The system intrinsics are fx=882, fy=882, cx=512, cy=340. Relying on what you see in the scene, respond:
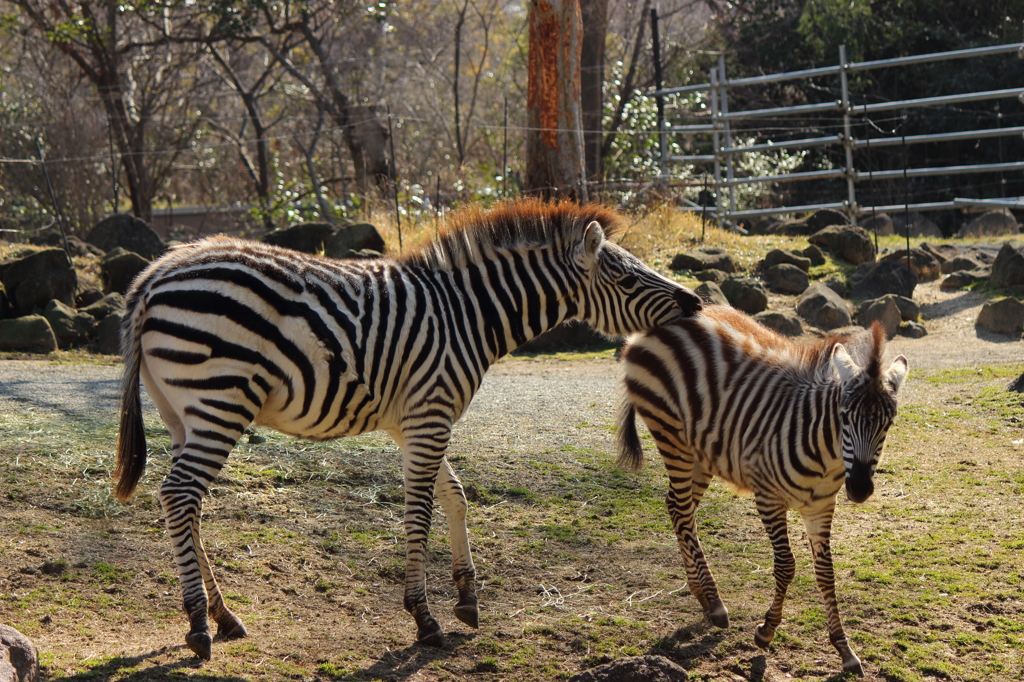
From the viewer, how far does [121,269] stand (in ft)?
38.6

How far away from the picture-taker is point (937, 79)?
2025cm

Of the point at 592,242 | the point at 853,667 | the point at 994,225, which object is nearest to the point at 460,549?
the point at 592,242

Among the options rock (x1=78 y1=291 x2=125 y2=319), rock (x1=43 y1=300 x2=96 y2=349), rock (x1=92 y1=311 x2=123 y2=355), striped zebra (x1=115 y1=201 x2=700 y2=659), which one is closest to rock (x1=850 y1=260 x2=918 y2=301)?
striped zebra (x1=115 y1=201 x2=700 y2=659)

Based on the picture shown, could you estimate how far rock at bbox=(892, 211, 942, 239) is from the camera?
60.8 feet

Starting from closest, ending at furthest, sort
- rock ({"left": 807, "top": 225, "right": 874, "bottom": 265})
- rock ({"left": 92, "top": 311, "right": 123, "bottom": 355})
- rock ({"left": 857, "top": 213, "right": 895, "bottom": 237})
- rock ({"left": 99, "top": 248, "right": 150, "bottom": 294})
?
1. rock ({"left": 92, "top": 311, "right": 123, "bottom": 355})
2. rock ({"left": 99, "top": 248, "right": 150, "bottom": 294})
3. rock ({"left": 807, "top": 225, "right": 874, "bottom": 265})
4. rock ({"left": 857, "top": 213, "right": 895, "bottom": 237})

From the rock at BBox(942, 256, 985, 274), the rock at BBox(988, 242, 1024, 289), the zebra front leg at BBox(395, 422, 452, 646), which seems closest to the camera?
the zebra front leg at BBox(395, 422, 452, 646)

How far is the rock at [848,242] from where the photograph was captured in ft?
44.4

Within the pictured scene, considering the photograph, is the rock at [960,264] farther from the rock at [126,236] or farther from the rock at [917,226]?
the rock at [126,236]

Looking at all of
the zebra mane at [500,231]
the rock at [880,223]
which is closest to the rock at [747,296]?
the zebra mane at [500,231]

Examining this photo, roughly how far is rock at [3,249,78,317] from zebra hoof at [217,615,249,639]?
8.11 metres

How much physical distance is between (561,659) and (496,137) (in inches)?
710

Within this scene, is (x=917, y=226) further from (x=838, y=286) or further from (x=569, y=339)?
(x=569, y=339)

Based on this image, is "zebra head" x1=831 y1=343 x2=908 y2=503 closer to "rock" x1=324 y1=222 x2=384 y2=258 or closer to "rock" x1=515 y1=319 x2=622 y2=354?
"rock" x1=515 y1=319 x2=622 y2=354

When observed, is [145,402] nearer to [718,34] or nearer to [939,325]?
[939,325]
